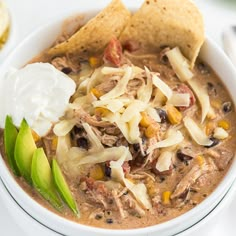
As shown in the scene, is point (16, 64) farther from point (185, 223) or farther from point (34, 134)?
point (185, 223)

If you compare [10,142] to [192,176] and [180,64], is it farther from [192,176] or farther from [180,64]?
[180,64]

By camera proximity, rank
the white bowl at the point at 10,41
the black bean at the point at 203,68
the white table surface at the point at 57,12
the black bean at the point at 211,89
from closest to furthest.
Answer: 1. the black bean at the point at 211,89
2. the black bean at the point at 203,68
3. the white bowl at the point at 10,41
4. the white table surface at the point at 57,12

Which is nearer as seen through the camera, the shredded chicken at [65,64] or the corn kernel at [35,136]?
the corn kernel at [35,136]

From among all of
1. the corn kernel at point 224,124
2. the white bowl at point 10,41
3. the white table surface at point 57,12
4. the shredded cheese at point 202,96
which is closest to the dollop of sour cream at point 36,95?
the shredded cheese at point 202,96

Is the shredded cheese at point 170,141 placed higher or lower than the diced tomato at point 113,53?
lower

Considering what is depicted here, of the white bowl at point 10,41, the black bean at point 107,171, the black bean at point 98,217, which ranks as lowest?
the black bean at point 98,217

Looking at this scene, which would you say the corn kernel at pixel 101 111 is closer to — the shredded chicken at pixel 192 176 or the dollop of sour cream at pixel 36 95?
the dollop of sour cream at pixel 36 95

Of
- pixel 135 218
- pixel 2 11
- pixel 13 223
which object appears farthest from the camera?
pixel 2 11

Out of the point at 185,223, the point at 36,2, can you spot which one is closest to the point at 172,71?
the point at 185,223
